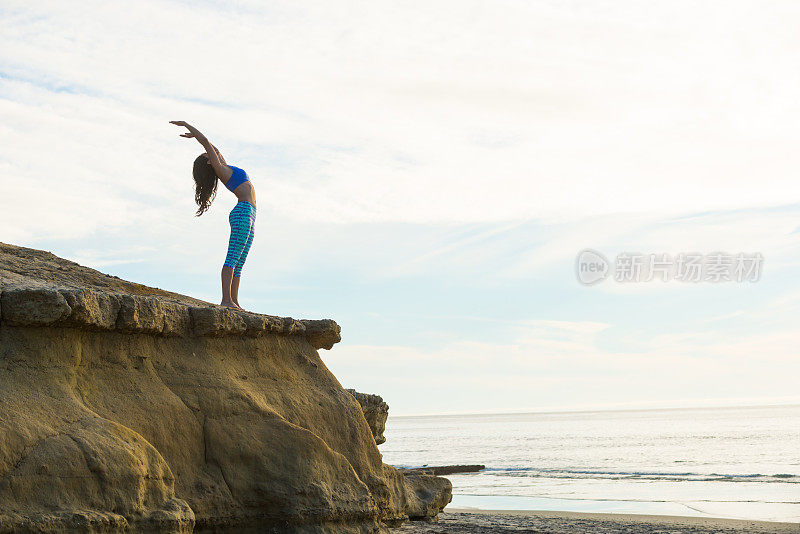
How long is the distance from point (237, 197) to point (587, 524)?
7.04 m

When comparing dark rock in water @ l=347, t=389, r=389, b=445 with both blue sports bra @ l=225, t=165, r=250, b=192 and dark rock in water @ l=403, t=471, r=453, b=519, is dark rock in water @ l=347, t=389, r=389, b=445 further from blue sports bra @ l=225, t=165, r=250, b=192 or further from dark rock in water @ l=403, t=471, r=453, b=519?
blue sports bra @ l=225, t=165, r=250, b=192

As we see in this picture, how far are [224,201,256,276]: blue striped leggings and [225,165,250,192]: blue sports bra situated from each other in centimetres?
22

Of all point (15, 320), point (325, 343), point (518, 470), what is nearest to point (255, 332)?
point (325, 343)

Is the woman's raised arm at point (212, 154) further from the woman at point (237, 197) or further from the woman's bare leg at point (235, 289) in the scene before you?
the woman's bare leg at point (235, 289)

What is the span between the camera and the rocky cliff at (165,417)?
5.05 meters

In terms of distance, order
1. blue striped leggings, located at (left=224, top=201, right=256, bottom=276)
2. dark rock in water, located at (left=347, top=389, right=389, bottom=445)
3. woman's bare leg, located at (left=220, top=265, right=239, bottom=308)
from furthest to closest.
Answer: dark rock in water, located at (left=347, top=389, right=389, bottom=445) < blue striped leggings, located at (left=224, top=201, right=256, bottom=276) < woman's bare leg, located at (left=220, top=265, right=239, bottom=308)

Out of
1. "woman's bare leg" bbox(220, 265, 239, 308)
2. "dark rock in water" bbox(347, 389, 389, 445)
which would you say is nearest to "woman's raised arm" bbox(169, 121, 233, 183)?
"woman's bare leg" bbox(220, 265, 239, 308)

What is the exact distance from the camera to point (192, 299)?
8375 mm

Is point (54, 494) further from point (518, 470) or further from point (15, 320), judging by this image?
point (518, 470)

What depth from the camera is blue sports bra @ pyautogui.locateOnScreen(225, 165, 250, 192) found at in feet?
27.6

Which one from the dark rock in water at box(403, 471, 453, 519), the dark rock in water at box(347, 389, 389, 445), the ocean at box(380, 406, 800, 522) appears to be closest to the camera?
the dark rock in water at box(347, 389, 389, 445)

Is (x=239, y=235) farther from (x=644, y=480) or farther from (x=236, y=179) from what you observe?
(x=644, y=480)

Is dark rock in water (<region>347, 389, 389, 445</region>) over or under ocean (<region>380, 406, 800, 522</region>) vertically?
over

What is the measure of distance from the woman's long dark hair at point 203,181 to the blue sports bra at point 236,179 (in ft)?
0.80
